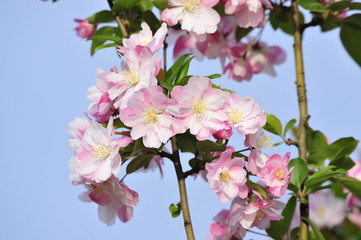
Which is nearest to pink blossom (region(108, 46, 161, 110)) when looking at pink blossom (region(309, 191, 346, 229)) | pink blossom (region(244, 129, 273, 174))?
pink blossom (region(244, 129, 273, 174))

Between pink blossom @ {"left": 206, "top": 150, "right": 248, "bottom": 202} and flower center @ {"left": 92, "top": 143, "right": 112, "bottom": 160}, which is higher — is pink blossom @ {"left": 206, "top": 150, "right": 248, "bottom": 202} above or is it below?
below

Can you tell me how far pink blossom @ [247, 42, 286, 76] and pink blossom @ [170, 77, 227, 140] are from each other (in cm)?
92

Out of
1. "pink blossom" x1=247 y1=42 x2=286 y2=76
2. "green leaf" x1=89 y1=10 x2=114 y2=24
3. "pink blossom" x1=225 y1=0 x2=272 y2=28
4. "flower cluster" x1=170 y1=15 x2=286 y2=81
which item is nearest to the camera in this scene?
"pink blossom" x1=225 y1=0 x2=272 y2=28

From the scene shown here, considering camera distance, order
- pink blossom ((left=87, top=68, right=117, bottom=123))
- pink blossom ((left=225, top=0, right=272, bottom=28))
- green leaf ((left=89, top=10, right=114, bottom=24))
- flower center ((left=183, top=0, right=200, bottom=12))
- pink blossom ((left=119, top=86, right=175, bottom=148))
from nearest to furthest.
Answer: pink blossom ((left=119, top=86, right=175, bottom=148)) → pink blossom ((left=87, top=68, right=117, bottom=123)) → flower center ((left=183, top=0, right=200, bottom=12)) → pink blossom ((left=225, top=0, right=272, bottom=28)) → green leaf ((left=89, top=10, right=114, bottom=24))

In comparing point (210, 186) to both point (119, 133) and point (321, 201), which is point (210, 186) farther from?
point (321, 201)

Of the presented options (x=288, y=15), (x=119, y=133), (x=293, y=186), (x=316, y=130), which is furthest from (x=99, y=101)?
(x=288, y=15)

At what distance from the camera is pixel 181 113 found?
1.14 metres

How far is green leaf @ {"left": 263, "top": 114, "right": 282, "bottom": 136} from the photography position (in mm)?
1588

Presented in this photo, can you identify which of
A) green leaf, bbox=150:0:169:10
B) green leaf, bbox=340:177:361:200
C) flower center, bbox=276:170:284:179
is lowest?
green leaf, bbox=340:177:361:200

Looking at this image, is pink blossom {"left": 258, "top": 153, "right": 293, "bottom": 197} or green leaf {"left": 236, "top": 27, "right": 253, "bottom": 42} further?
green leaf {"left": 236, "top": 27, "right": 253, "bottom": 42}

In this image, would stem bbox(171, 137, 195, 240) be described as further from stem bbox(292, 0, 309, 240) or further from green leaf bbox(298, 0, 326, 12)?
green leaf bbox(298, 0, 326, 12)

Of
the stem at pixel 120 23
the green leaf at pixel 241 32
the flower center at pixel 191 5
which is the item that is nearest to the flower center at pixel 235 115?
the flower center at pixel 191 5

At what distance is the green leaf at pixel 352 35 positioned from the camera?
185 centimetres

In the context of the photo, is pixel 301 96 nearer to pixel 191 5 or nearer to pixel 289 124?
pixel 289 124
